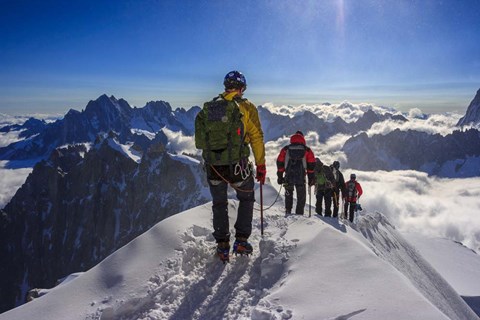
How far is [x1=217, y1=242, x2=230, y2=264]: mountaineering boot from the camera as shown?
22.8 ft

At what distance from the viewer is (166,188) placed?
131000 mm

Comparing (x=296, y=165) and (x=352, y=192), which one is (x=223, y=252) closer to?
(x=296, y=165)

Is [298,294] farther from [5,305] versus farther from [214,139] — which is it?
[5,305]

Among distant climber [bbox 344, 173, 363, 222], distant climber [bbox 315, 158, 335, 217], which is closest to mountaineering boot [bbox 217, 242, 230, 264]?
distant climber [bbox 315, 158, 335, 217]

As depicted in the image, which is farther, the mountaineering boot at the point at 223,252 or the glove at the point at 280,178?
the glove at the point at 280,178

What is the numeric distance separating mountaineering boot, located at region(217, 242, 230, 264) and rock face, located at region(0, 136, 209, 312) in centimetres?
11077

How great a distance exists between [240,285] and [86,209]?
16066 centimetres

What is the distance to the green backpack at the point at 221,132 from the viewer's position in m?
6.87

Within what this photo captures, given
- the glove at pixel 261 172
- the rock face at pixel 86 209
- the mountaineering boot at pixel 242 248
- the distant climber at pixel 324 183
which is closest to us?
the mountaineering boot at pixel 242 248

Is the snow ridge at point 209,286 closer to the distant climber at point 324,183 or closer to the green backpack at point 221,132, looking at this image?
the green backpack at point 221,132

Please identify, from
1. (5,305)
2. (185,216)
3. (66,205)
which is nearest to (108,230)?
(66,205)

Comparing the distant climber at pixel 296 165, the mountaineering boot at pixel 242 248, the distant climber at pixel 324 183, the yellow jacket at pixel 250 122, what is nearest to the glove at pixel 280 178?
the distant climber at pixel 296 165

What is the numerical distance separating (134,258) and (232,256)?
2.09 metres

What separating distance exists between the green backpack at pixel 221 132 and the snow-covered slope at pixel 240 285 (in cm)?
206
